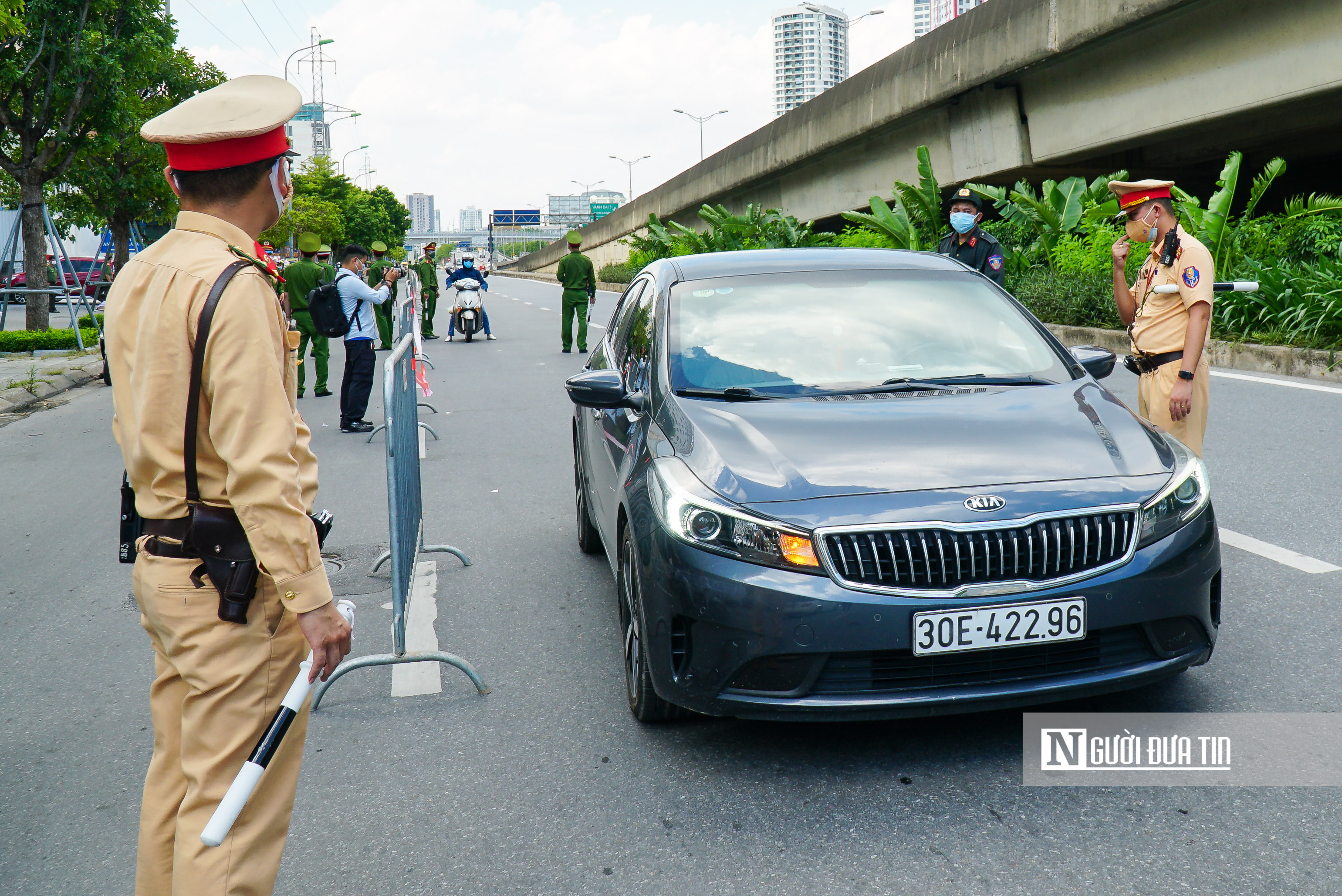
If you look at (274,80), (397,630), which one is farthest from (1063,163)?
(274,80)

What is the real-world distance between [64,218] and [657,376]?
32.3 m

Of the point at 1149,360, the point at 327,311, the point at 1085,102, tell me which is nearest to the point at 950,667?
the point at 1149,360

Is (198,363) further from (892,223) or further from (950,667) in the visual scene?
(892,223)

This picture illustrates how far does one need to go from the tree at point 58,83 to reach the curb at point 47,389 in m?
5.19

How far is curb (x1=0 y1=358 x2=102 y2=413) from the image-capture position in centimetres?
1415

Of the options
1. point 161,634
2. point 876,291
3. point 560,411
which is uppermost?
point 876,291

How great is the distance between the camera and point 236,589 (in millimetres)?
2260

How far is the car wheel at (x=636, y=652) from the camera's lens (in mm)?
3797

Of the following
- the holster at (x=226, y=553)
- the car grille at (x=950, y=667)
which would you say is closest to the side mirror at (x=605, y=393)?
the car grille at (x=950, y=667)

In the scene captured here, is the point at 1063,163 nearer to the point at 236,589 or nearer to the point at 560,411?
the point at 560,411

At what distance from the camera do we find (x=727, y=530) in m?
3.45

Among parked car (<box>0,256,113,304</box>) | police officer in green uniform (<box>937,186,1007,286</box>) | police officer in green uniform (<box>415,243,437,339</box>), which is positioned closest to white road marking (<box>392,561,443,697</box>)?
police officer in green uniform (<box>937,186,1007,286</box>)

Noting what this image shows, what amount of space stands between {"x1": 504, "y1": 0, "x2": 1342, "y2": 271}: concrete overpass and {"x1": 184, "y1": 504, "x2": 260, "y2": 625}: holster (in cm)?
1565

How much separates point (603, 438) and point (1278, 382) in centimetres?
865
